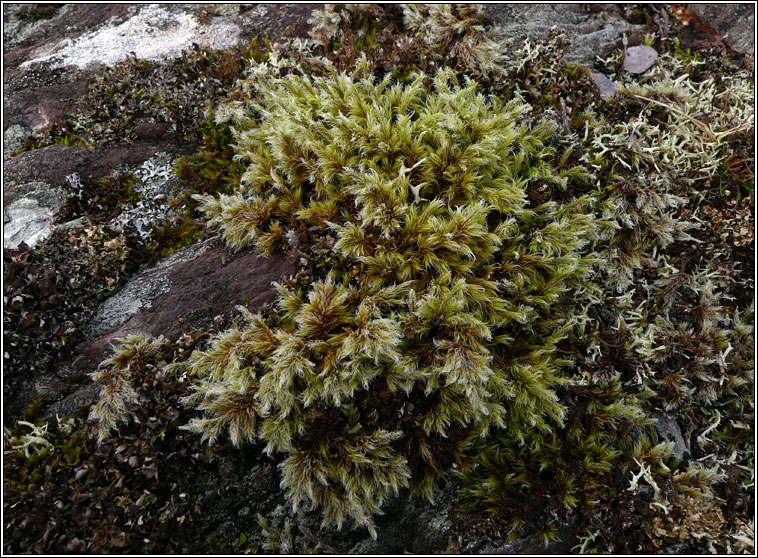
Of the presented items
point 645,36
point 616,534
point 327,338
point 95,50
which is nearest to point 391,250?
point 327,338

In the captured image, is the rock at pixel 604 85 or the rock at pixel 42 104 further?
the rock at pixel 42 104

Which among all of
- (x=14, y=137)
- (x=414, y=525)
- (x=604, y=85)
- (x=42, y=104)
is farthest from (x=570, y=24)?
(x=14, y=137)

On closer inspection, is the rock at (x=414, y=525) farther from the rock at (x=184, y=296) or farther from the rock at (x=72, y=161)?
the rock at (x=72, y=161)

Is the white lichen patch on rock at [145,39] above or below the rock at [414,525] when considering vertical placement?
above

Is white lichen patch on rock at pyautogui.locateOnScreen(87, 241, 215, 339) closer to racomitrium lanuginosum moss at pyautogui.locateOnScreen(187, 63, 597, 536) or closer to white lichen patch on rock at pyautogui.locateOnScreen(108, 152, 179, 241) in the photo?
white lichen patch on rock at pyautogui.locateOnScreen(108, 152, 179, 241)

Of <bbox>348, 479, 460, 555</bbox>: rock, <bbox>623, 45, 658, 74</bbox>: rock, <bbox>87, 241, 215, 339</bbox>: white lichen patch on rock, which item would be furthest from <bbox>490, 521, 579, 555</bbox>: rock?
<bbox>623, 45, 658, 74</bbox>: rock

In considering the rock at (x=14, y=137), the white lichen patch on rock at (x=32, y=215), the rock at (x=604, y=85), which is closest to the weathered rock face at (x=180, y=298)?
the white lichen patch on rock at (x=32, y=215)

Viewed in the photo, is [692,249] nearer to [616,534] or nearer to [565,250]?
[565,250]

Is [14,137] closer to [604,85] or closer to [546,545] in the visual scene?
[604,85]

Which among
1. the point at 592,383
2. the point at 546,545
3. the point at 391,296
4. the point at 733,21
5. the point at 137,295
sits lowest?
the point at 546,545
